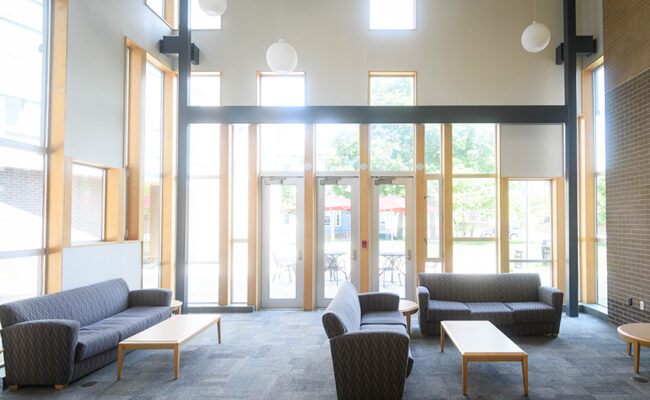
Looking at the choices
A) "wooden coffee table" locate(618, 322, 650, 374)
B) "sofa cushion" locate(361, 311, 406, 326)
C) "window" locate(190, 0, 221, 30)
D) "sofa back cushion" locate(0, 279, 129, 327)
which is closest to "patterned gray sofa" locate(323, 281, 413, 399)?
"sofa cushion" locate(361, 311, 406, 326)

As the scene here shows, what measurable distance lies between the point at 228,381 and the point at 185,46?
501 cm

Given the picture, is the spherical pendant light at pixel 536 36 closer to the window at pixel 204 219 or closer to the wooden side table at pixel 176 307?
the window at pixel 204 219

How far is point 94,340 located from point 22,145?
216cm

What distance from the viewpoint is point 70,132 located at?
4512 millimetres

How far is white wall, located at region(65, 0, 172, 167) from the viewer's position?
4.58 metres

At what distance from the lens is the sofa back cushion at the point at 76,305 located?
3642 mm

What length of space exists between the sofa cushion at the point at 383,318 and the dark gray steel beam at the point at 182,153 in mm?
3023

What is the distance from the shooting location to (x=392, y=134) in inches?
275

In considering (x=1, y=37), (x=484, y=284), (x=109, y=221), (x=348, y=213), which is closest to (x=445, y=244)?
(x=484, y=284)

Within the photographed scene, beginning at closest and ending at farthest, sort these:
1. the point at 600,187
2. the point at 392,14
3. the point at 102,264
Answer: the point at 102,264 < the point at 600,187 < the point at 392,14

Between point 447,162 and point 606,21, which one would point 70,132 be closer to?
point 447,162

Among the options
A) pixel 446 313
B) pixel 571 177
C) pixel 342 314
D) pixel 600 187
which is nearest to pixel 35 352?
pixel 342 314

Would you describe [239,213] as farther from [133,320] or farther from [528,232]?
[528,232]

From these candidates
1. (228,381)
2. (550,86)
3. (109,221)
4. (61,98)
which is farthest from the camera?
(550,86)
